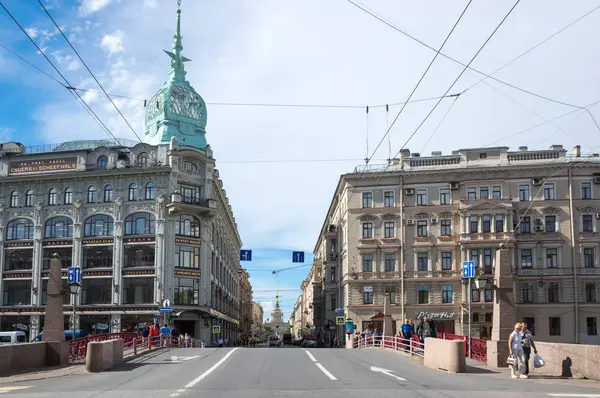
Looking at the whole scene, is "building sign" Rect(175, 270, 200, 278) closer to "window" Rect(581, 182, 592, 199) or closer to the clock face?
the clock face

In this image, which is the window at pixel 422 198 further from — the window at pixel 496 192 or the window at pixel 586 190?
the window at pixel 586 190

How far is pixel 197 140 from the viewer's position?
6712 centimetres

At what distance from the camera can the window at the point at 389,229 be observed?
62.5 meters

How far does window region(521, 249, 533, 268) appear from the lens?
61.2m

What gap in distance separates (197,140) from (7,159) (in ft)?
59.6

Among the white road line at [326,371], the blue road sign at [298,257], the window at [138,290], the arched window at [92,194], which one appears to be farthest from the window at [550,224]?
the white road line at [326,371]

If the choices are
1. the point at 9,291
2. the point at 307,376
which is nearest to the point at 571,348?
the point at 307,376

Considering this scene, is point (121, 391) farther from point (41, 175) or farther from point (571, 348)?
point (41, 175)

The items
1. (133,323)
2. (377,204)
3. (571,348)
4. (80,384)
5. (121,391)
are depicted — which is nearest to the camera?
(121,391)

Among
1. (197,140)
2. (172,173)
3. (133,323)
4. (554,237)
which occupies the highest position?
(197,140)

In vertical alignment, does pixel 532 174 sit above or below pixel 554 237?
above

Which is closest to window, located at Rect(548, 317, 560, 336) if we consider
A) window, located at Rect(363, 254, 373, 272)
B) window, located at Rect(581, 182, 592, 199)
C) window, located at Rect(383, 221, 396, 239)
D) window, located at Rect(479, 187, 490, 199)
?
window, located at Rect(581, 182, 592, 199)

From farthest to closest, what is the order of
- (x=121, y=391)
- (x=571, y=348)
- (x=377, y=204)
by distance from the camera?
(x=377, y=204), (x=571, y=348), (x=121, y=391)

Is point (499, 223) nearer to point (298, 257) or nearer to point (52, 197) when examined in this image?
point (298, 257)
